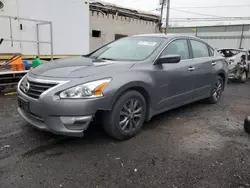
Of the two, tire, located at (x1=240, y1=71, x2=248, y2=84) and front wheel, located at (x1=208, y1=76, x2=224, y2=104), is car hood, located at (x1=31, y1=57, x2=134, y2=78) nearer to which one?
front wheel, located at (x1=208, y1=76, x2=224, y2=104)

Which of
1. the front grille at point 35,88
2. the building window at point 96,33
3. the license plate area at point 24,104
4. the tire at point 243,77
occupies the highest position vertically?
the building window at point 96,33

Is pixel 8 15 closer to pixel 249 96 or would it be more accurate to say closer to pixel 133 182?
pixel 133 182

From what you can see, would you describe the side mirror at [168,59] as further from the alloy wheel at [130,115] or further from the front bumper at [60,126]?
the front bumper at [60,126]

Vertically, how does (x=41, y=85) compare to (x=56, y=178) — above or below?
above

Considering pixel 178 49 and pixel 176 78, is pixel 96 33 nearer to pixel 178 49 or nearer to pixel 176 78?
pixel 178 49

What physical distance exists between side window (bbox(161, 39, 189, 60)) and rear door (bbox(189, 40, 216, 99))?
0.23 metres

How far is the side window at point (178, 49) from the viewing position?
380 cm

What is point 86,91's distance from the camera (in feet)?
8.77

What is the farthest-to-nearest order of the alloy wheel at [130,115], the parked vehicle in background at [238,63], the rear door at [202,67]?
the parked vehicle in background at [238,63] < the rear door at [202,67] < the alloy wheel at [130,115]

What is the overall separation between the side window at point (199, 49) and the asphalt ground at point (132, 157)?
4.86 feet

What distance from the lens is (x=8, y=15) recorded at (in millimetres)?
6094

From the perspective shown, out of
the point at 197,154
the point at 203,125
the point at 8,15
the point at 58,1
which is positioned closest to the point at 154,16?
the point at 58,1

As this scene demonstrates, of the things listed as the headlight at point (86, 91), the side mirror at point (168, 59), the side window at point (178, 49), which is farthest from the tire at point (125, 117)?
the side window at point (178, 49)

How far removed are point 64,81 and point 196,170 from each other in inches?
75.4
